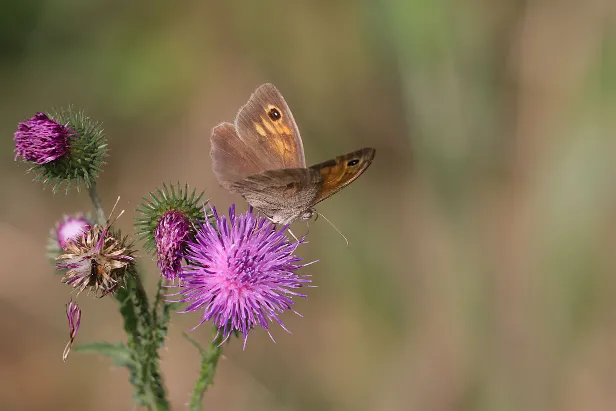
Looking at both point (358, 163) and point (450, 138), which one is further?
point (450, 138)

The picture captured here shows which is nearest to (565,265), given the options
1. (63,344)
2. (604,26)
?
(604,26)

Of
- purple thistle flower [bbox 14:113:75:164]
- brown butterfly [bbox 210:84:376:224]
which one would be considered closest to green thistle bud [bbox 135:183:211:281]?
brown butterfly [bbox 210:84:376:224]

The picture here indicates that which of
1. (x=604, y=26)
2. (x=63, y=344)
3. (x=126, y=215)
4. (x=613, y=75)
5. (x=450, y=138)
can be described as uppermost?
(x=604, y=26)

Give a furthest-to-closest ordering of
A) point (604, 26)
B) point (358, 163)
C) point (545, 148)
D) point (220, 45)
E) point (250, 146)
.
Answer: point (220, 45) → point (545, 148) → point (604, 26) → point (250, 146) → point (358, 163)

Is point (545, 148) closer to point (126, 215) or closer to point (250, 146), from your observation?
point (250, 146)

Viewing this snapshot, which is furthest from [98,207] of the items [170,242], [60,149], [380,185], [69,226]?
[380,185]

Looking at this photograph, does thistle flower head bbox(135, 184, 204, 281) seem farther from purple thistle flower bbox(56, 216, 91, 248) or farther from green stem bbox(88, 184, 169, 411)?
purple thistle flower bbox(56, 216, 91, 248)

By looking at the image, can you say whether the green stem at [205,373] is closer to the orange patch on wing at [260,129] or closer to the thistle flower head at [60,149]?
the thistle flower head at [60,149]
